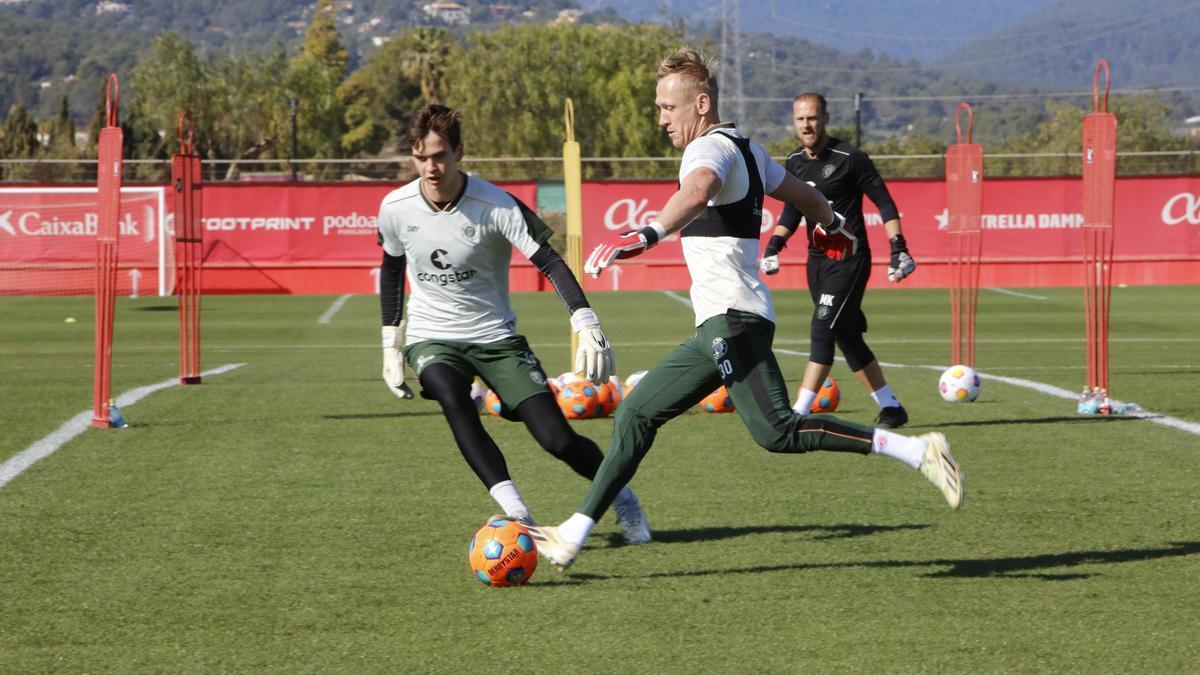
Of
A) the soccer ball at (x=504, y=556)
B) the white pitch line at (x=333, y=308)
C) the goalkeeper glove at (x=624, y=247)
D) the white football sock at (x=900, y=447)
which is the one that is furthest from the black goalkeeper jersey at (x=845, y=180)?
the white pitch line at (x=333, y=308)

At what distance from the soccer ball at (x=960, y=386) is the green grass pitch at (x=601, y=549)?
17cm

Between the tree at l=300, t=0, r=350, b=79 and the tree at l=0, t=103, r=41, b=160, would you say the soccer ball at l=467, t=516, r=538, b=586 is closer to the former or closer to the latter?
the tree at l=0, t=103, r=41, b=160

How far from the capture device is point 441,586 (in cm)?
612

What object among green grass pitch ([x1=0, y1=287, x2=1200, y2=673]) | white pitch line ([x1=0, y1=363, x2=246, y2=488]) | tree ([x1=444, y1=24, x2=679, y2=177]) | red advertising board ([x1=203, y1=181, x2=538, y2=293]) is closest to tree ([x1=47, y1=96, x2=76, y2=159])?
tree ([x1=444, y1=24, x2=679, y2=177])

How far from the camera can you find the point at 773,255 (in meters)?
9.91

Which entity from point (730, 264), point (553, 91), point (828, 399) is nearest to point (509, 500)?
point (730, 264)

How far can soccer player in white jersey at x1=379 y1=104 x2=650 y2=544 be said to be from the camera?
261 inches

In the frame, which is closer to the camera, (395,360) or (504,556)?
(504,556)

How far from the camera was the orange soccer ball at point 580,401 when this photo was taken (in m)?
11.6

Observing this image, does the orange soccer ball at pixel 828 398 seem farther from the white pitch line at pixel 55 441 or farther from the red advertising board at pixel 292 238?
the red advertising board at pixel 292 238

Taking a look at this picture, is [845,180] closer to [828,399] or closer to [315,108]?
[828,399]

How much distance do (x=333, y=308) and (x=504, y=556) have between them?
21696mm

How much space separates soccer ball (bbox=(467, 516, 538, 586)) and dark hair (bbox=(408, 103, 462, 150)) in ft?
5.54

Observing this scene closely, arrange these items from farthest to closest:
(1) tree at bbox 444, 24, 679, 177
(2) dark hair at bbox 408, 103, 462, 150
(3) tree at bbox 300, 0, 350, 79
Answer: (3) tree at bbox 300, 0, 350, 79, (1) tree at bbox 444, 24, 679, 177, (2) dark hair at bbox 408, 103, 462, 150
